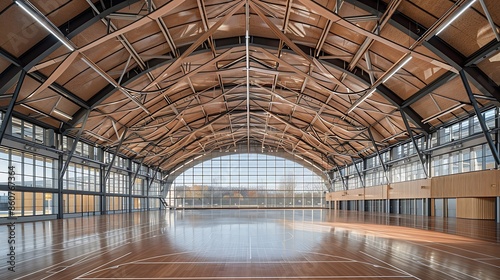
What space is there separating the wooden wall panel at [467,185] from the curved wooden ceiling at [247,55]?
554 centimetres

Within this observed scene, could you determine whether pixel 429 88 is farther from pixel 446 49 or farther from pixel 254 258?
pixel 254 258

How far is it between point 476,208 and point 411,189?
8.83m

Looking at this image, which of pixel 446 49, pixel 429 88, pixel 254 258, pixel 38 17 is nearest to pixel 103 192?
pixel 38 17

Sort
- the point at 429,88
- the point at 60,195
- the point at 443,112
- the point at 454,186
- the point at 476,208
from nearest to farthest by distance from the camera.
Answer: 1. the point at 429,88
2. the point at 443,112
3. the point at 476,208
4. the point at 454,186
5. the point at 60,195

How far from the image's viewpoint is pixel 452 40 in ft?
75.4

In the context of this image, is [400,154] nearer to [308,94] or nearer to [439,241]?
[308,94]

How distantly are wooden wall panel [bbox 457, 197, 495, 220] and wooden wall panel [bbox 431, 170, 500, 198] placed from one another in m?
1.81

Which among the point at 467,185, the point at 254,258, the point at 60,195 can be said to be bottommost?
the point at 60,195

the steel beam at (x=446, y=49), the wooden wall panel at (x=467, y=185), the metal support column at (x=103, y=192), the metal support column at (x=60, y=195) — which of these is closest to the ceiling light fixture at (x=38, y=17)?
the steel beam at (x=446, y=49)

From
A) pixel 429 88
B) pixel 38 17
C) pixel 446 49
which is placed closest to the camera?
pixel 38 17

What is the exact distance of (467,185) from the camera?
32125 millimetres

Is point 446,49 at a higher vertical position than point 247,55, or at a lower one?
lower

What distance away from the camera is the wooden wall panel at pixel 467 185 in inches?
1147

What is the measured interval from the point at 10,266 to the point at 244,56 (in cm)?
2640
